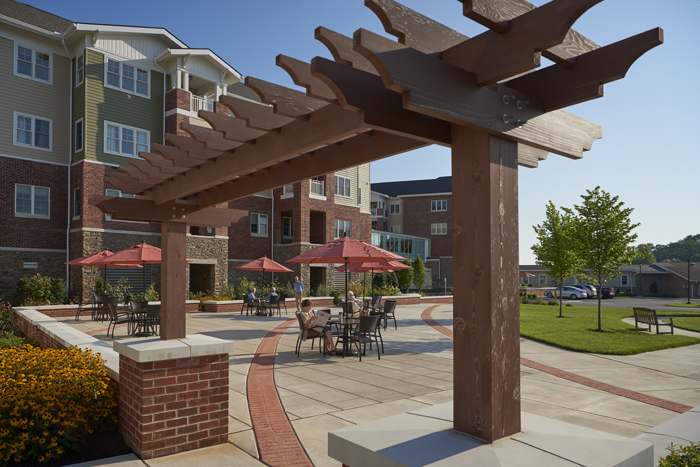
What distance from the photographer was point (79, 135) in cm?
2167

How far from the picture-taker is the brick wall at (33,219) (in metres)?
20.0

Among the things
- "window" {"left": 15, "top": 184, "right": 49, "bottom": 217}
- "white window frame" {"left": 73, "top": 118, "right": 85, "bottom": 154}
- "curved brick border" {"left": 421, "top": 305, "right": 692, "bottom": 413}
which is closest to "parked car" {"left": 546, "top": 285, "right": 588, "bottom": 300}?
"curved brick border" {"left": 421, "top": 305, "right": 692, "bottom": 413}

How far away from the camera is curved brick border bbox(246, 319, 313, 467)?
4.46 metres

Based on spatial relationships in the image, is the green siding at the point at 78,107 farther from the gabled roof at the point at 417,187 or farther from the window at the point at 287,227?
the gabled roof at the point at 417,187

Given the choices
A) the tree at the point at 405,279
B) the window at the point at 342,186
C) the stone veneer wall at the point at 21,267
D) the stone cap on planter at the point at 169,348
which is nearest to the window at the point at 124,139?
the stone veneer wall at the point at 21,267

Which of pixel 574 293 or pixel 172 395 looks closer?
pixel 172 395

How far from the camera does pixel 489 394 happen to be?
2.48 metres

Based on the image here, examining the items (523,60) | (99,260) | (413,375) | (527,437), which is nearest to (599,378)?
(413,375)

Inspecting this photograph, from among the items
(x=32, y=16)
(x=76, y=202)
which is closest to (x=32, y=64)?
(x=32, y=16)

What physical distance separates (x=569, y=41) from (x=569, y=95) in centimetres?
28

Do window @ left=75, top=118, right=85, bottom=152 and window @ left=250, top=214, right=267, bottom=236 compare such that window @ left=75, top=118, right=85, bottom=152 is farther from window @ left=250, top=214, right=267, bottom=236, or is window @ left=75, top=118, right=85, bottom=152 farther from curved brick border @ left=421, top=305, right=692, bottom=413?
curved brick border @ left=421, top=305, right=692, bottom=413

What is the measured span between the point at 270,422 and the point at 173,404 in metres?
1.33

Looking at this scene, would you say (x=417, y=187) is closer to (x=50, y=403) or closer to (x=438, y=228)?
(x=438, y=228)

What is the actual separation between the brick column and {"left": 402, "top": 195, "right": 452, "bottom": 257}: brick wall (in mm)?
44908
